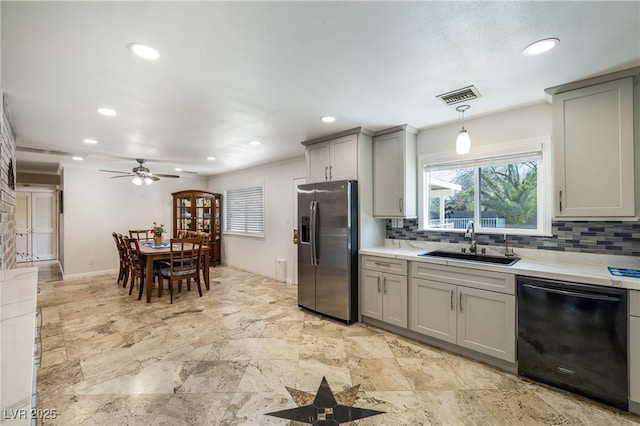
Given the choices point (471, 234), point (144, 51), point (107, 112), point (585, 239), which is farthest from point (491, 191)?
point (107, 112)

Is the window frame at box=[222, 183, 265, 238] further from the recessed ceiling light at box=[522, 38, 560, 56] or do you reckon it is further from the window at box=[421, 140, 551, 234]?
the recessed ceiling light at box=[522, 38, 560, 56]

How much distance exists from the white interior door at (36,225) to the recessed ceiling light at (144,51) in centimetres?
877

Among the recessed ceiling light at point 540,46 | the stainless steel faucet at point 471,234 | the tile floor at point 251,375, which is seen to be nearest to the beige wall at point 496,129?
the stainless steel faucet at point 471,234

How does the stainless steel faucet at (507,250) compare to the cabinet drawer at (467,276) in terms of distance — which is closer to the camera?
the cabinet drawer at (467,276)

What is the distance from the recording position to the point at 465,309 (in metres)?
2.65

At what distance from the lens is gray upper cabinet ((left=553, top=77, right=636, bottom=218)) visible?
2.11 metres

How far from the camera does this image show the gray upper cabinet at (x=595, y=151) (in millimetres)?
2105

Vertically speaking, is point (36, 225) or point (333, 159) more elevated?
point (333, 159)

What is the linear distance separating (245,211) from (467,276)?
510 cm

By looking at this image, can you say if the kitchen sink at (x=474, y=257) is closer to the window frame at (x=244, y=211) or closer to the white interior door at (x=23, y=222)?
the window frame at (x=244, y=211)

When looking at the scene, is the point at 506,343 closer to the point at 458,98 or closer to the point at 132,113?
the point at 458,98

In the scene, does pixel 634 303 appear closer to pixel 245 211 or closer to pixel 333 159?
pixel 333 159

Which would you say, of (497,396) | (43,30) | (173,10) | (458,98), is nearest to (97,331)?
(43,30)

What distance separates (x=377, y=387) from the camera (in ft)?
7.34
